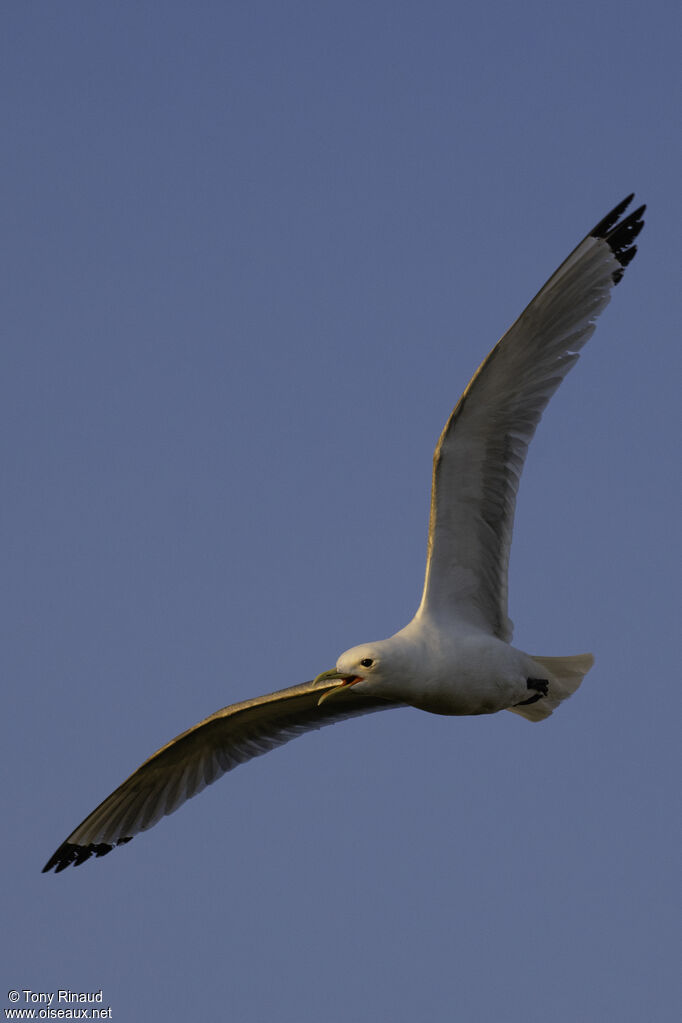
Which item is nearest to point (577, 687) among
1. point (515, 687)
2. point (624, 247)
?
point (515, 687)

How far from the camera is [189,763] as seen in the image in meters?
11.2

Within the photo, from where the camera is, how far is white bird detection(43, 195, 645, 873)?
8.75 meters

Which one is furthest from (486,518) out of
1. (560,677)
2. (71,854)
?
(71,854)

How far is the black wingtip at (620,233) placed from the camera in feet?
30.2

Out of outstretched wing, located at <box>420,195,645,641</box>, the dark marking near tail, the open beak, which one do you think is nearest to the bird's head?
the open beak

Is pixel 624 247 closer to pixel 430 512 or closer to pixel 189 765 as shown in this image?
pixel 430 512

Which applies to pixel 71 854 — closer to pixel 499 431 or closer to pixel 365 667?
pixel 365 667

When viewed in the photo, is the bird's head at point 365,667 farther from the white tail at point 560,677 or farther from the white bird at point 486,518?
the white tail at point 560,677

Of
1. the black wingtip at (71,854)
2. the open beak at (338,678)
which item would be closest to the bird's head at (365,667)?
the open beak at (338,678)

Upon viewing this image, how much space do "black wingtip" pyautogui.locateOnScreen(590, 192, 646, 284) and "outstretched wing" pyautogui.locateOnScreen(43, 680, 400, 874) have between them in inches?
151

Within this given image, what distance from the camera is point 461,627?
30.0 feet

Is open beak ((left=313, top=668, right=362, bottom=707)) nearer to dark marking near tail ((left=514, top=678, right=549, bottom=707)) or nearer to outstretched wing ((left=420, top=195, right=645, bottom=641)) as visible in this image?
outstretched wing ((left=420, top=195, right=645, bottom=641))

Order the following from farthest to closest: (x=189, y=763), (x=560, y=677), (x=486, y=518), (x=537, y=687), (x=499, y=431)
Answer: (x=189, y=763) < (x=560, y=677) < (x=537, y=687) < (x=486, y=518) < (x=499, y=431)

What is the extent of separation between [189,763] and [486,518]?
359 cm
